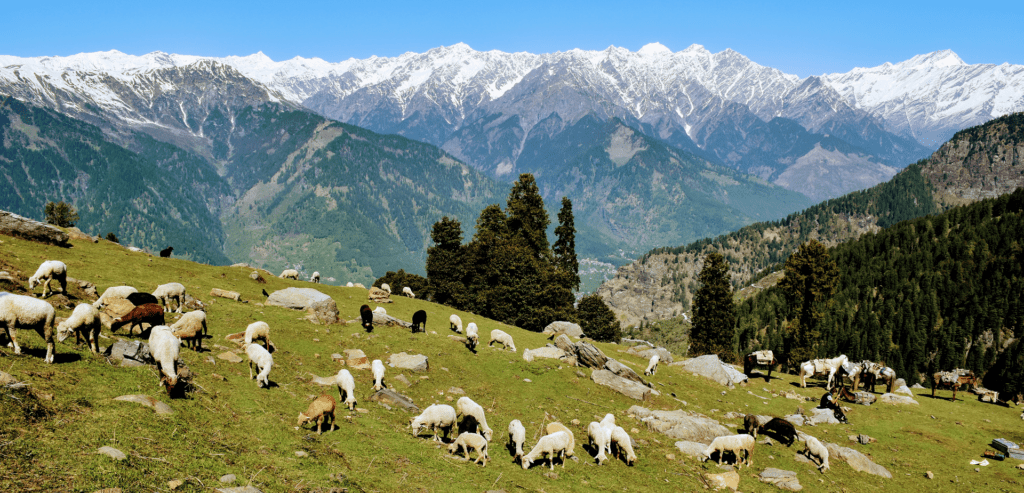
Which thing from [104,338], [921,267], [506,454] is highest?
Answer: [921,267]

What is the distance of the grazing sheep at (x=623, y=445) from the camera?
2197 cm

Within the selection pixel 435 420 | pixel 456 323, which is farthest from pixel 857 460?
pixel 456 323

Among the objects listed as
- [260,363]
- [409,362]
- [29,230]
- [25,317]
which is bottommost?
[409,362]

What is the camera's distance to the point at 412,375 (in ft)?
90.5

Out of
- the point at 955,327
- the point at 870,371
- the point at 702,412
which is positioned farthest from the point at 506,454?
the point at 955,327

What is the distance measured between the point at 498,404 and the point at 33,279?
25093 millimetres

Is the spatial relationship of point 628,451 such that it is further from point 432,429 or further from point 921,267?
point 921,267

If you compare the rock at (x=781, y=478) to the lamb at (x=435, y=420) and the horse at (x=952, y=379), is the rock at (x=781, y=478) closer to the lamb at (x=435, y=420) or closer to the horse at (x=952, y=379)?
the lamb at (x=435, y=420)

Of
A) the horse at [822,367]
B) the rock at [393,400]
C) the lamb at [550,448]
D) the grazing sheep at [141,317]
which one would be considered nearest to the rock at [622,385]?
the lamb at [550,448]

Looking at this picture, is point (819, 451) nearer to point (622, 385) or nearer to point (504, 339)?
point (622, 385)

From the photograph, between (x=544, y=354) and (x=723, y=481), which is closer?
(x=723, y=481)

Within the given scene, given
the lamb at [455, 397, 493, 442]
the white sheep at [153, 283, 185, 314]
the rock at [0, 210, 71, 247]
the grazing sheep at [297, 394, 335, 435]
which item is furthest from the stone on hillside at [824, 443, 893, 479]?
the rock at [0, 210, 71, 247]

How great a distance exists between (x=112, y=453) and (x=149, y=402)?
401 centimetres

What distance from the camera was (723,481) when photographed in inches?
834
